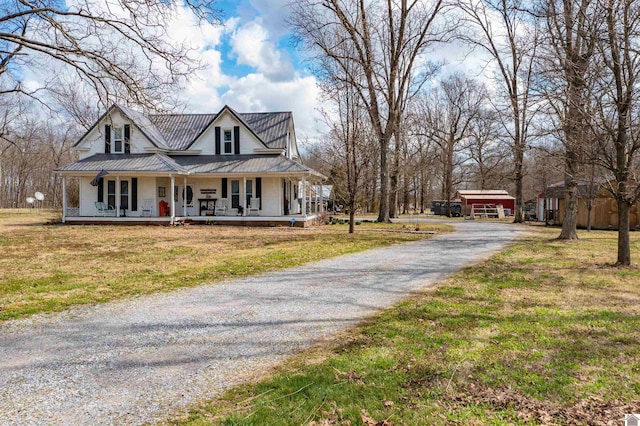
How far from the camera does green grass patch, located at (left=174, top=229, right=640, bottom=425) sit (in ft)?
10.5

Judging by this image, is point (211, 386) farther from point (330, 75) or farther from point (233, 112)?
point (233, 112)

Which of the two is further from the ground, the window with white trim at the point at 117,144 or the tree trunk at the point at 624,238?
the window with white trim at the point at 117,144

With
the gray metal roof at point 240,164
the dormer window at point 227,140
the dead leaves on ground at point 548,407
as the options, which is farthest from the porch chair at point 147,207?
the dead leaves on ground at point 548,407

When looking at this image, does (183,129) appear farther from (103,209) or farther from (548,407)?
(548,407)

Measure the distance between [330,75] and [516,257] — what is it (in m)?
14.3

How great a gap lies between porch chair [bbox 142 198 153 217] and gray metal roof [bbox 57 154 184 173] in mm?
2083

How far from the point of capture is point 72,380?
3.79 m

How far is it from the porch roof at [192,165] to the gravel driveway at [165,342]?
594 inches

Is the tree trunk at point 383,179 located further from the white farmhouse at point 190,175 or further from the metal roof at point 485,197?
the metal roof at point 485,197

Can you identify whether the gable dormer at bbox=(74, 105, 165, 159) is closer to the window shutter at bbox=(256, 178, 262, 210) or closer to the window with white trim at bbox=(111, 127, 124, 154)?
the window with white trim at bbox=(111, 127, 124, 154)

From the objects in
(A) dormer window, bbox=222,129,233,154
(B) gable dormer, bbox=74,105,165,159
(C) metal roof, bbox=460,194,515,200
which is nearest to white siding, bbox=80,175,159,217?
(B) gable dormer, bbox=74,105,165,159

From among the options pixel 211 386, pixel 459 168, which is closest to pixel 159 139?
pixel 211 386

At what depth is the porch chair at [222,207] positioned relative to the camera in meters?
24.3

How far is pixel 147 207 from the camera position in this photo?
2409 centimetres
